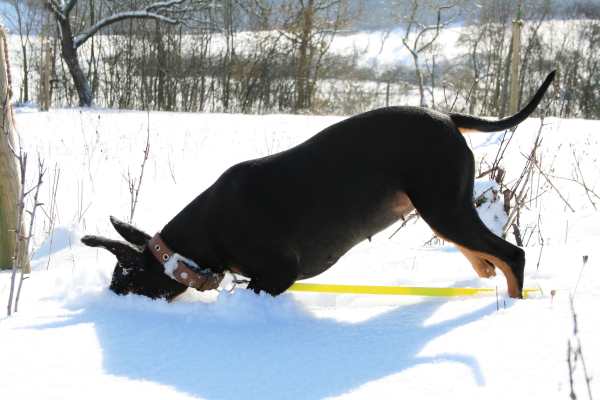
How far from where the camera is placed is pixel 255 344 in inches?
111

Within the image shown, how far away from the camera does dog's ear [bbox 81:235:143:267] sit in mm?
3430

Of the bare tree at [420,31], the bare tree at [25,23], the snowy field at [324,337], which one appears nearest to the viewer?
the snowy field at [324,337]

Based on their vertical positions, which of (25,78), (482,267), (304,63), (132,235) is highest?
(304,63)

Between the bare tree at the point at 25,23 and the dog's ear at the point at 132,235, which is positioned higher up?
the bare tree at the point at 25,23

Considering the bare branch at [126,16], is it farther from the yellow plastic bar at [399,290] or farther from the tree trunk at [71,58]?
the yellow plastic bar at [399,290]

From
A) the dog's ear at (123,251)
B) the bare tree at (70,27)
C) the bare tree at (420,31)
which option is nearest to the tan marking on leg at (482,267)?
the dog's ear at (123,251)

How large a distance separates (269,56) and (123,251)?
76.9ft

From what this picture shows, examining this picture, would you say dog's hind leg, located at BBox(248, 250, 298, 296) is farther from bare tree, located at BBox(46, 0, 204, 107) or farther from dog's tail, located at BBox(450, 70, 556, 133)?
bare tree, located at BBox(46, 0, 204, 107)

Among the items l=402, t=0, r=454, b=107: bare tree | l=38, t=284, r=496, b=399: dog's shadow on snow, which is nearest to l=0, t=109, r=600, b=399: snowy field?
l=38, t=284, r=496, b=399: dog's shadow on snow

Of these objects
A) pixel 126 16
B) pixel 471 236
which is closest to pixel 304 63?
pixel 126 16

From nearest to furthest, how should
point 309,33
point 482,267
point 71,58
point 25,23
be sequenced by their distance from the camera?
1. point 482,267
2. point 71,58
3. point 25,23
4. point 309,33

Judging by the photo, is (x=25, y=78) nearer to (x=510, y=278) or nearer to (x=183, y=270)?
(x=183, y=270)

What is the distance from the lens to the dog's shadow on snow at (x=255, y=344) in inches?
95.9

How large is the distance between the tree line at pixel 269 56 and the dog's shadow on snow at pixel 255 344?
18519mm
